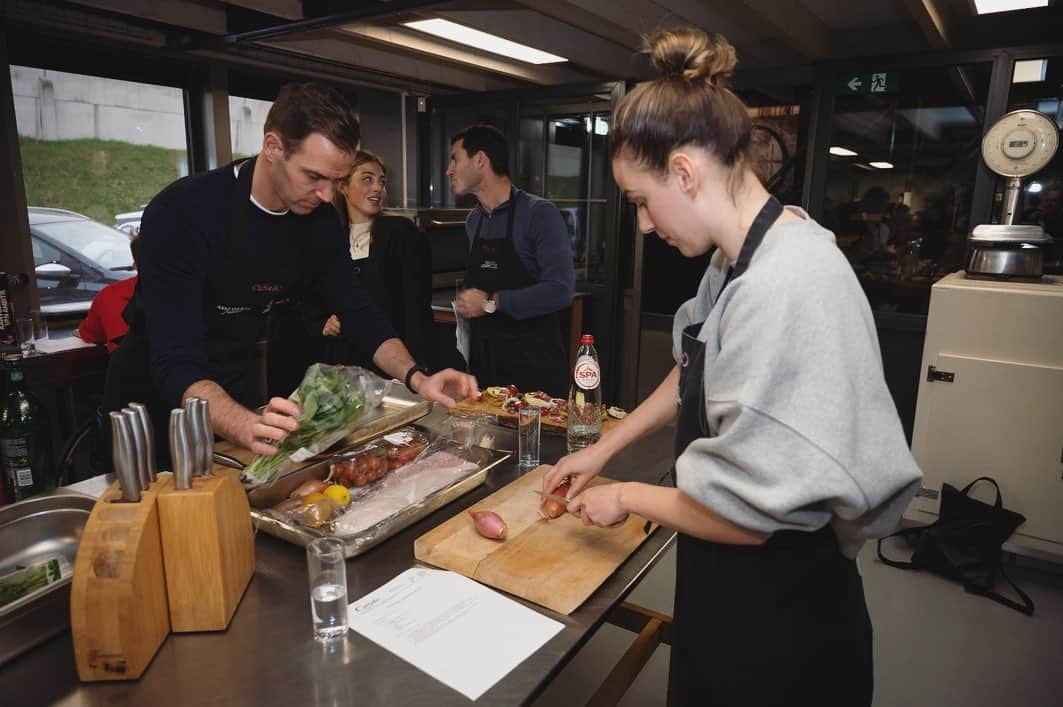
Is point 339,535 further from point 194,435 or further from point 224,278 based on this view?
point 224,278

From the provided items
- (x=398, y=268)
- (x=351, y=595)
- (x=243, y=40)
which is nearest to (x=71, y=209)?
(x=243, y=40)

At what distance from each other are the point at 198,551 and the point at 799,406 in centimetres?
89

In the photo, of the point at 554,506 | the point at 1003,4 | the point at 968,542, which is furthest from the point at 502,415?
the point at 1003,4

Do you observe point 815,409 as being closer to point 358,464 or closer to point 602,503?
point 602,503

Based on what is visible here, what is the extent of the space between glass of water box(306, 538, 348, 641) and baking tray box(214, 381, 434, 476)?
466mm

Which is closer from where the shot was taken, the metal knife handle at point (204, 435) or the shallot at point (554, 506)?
the metal knife handle at point (204, 435)

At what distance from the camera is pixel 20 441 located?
258cm

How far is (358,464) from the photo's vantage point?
153cm

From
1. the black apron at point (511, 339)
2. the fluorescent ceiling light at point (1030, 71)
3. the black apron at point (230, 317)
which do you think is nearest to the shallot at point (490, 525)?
the black apron at point (230, 317)

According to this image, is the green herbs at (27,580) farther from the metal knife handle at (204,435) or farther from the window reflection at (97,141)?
the window reflection at (97,141)

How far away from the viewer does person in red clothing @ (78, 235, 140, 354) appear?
3.07 meters

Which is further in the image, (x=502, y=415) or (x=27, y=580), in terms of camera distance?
(x=502, y=415)

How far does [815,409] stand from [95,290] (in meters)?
4.67

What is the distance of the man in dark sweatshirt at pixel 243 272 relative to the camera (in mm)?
1624
